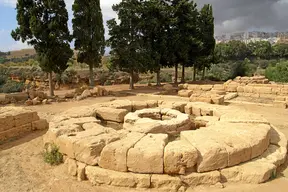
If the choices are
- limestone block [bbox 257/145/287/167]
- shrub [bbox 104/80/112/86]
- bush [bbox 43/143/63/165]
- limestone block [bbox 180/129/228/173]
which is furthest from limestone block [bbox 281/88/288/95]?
shrub [bbox 104/80/112/86]

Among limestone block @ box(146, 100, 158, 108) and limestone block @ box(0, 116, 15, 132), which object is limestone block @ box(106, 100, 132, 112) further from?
limestone block @ box(0, 116, 15, 132)

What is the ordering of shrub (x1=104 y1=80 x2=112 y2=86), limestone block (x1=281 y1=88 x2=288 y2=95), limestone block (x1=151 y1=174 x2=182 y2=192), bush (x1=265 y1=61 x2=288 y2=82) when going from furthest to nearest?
shrub (x1=104 y1=80 x2=112 y2=86), bush (x1=265 y1=61 x2=288 y2=82), limestone block (x1=281 y1=88 x2=288 y2=95), limestone block (x1=151 y1=174 x2=182 y2=192)

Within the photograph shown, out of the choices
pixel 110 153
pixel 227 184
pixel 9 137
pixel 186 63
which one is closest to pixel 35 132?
pixel 9 137

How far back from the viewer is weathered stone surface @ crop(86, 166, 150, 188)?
473cm

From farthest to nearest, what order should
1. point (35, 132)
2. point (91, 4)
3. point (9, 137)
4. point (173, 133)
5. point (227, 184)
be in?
point (91, 4) → point (35, 132) → point (9, 137) → point (173, 133) → point (227, 184)

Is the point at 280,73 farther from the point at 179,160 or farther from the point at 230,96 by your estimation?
the point at 179,160

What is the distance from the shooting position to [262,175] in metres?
4.87

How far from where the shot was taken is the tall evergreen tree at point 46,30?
52.2 ft

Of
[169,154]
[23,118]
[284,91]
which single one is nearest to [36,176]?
[169,154]

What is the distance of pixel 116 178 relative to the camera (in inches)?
189

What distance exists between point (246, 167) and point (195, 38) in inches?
750

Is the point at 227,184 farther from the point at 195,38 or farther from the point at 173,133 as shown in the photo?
the point at 195,38

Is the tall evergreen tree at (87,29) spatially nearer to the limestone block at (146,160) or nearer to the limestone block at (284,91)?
the limestone block at (284,91)

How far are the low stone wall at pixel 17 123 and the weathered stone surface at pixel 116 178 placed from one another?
4.00m
